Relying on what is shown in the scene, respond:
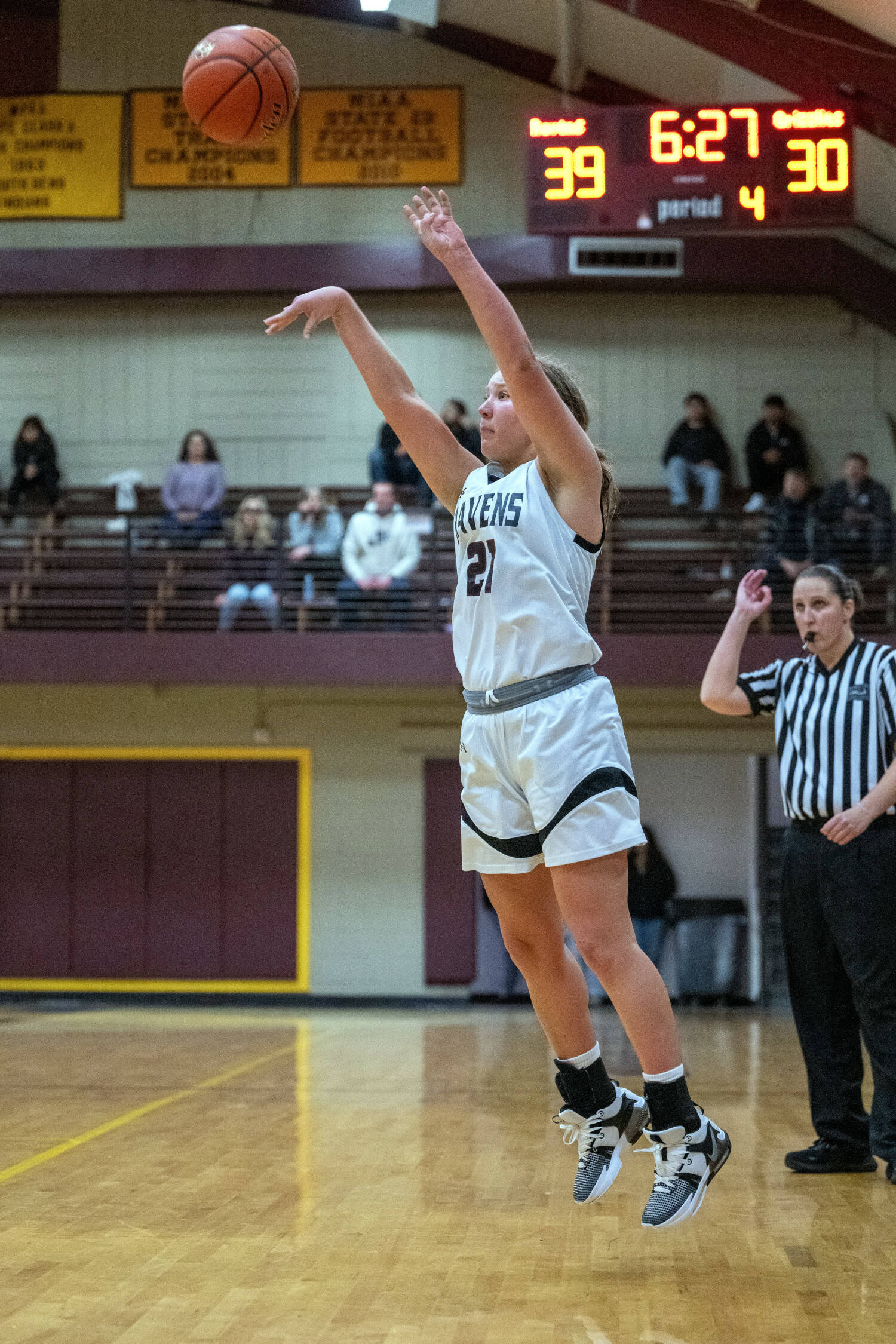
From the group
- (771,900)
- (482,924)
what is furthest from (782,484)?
(482,924)

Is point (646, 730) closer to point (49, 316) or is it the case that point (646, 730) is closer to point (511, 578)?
point (49, 316)

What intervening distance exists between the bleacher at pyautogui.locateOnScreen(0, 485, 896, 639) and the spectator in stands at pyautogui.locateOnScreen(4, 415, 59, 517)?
→ 0.30 meters

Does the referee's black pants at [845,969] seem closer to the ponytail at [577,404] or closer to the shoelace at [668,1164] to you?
the shoelace at [668,1164]

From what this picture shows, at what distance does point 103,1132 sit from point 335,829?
8.67 meters

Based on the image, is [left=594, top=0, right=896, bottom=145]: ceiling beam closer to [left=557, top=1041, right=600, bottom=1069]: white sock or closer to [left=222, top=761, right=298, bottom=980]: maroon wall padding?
[left=222, top=761, right=298, bottom=980]: maroon wall padding

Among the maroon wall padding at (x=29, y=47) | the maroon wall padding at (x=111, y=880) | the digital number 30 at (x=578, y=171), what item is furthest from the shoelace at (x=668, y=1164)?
the maroon wall padding at (x=29, y=47)

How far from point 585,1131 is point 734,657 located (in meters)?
1.66

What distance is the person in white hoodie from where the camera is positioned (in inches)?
469

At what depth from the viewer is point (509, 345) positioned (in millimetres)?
2896

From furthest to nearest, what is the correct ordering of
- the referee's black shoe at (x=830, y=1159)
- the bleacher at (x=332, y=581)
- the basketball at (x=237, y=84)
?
the bleacher at (x=332, y=581)
the basketball at (x=237, y=84)
the referee's black shoe at (x=830, y=1159)

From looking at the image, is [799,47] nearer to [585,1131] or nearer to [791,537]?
[791,537]

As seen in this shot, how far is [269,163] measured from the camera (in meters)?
14.5

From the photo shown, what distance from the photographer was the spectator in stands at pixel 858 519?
11633mm

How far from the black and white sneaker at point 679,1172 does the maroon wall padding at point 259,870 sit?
34.9 ft
